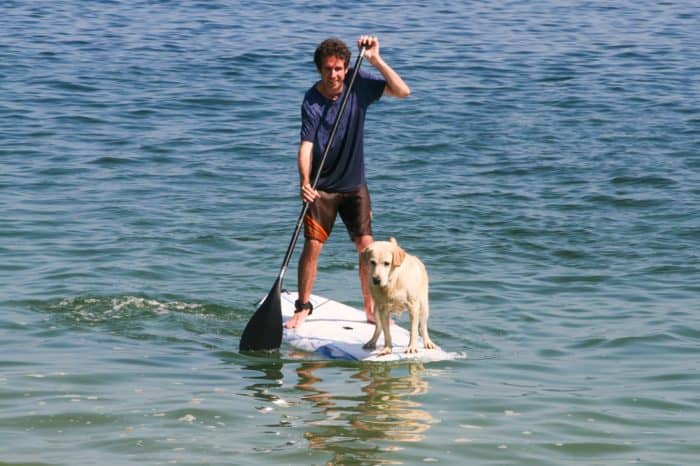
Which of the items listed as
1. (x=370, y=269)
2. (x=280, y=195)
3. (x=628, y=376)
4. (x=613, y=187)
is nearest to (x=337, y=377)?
(x=370, y=269)

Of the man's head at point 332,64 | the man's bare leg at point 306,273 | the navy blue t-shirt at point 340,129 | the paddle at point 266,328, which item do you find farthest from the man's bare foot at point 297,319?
the man's head at point 332,64

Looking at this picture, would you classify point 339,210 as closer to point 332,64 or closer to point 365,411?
point 332,64

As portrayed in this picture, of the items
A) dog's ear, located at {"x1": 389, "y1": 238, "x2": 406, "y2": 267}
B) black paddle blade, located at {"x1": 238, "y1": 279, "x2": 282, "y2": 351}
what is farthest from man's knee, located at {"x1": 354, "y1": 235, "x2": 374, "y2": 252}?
dog's ear, located at {"x1": 389, "y1": 238, "x2": 406, "y2": 267}

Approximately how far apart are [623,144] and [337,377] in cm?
978

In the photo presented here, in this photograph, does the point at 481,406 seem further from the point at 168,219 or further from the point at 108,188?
the point at 108,188

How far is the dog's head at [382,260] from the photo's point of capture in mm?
9031

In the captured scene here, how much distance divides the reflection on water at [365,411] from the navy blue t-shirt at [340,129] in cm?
144

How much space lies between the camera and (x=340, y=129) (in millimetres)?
9961

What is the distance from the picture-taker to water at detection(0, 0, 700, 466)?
823 centimetres

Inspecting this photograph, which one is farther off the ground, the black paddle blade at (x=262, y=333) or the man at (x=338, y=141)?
the man at (x=338, y=141)

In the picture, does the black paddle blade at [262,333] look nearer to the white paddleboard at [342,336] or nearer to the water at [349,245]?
the water at [349,245]

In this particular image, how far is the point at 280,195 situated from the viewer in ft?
51.1

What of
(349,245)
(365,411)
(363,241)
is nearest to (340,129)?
(363,241)

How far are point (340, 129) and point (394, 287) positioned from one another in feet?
4.67
